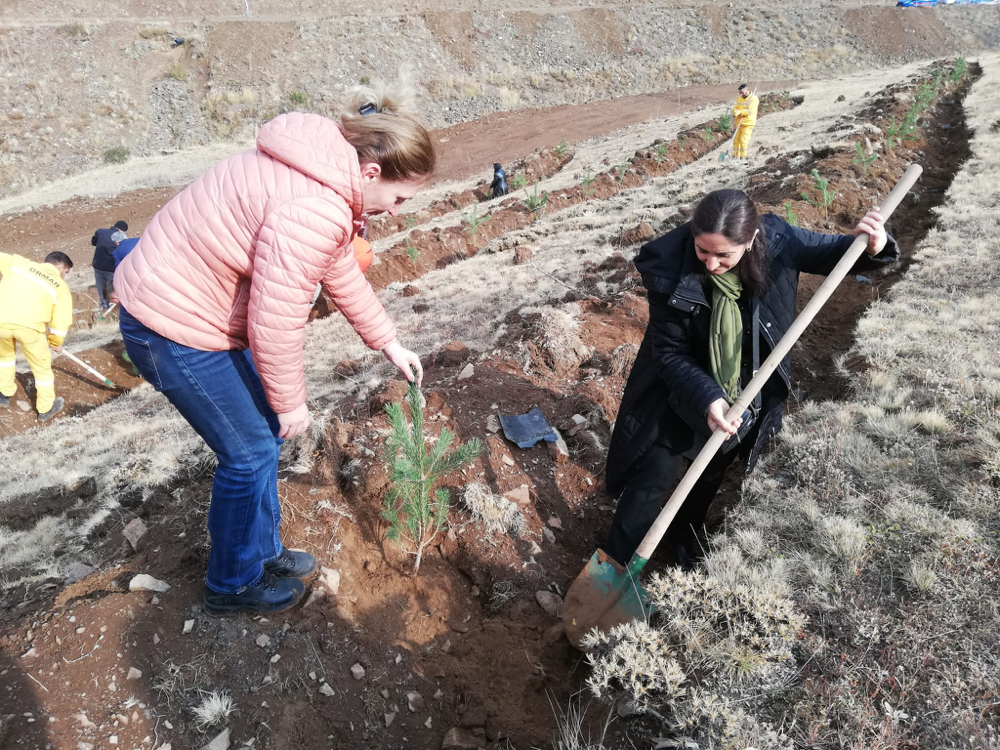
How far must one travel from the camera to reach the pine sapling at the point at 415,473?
242 cm

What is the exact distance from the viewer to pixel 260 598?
235cm

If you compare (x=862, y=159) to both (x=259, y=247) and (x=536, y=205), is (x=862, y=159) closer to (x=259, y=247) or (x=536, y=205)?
(x=536, y=205)

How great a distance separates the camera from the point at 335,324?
7391 mm

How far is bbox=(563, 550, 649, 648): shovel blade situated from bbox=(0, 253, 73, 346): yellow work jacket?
21.0 feet

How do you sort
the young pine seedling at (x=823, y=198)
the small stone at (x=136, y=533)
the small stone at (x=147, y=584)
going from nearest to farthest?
the small stone at (x=147, y=584) → the small stone at (x=136, y=533) → the young pine seedling at (x=823, y=198)

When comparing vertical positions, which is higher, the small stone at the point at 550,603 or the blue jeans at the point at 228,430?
the blue jeans at the point at 228,430

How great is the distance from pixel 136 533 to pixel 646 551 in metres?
2.61

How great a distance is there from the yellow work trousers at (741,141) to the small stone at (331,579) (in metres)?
11.4

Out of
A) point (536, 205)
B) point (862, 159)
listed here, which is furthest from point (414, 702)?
point (536, 205)

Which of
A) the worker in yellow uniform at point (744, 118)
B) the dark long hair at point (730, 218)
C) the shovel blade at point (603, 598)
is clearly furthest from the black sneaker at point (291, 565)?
the worker in yellow uniform at point (744, 118)

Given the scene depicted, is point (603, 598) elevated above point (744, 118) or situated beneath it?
situated beneath

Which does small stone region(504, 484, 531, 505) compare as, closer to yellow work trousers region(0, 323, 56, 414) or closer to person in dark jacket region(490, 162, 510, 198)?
yellow work trousers region(0, 323, 56, 414)

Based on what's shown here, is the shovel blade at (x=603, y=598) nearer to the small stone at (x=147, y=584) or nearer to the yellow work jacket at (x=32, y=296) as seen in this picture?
the small stone at (x=147, y=584)

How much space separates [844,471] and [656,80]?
27.6m
